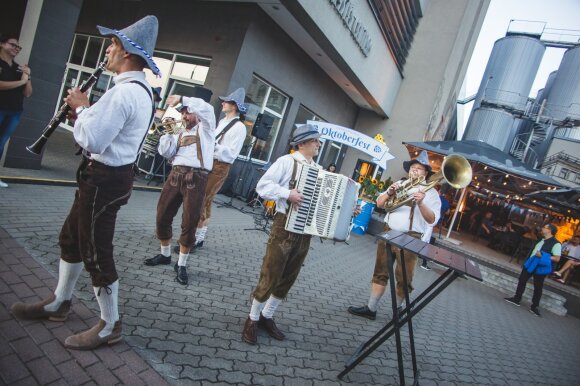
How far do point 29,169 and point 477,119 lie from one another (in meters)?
31.0

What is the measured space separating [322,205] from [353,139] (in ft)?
20.1

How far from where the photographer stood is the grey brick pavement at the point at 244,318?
281 cm

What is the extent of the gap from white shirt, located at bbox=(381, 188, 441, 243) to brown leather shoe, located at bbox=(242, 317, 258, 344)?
7.69 feet

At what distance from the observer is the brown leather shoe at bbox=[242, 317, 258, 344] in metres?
3.11

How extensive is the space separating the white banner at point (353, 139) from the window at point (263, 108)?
1.99m

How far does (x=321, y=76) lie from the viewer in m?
12.6

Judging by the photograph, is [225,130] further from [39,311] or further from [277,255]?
[39,311]

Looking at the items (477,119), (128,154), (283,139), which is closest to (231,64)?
(283,139)

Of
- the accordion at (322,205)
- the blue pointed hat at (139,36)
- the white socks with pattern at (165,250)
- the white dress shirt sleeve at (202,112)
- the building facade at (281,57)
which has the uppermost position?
the building facade at (281,57)

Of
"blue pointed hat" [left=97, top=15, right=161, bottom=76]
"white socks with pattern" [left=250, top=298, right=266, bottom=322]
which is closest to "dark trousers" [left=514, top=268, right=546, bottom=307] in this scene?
"white socks with pattern" [left=250, top=298, right=266, bottom=322]

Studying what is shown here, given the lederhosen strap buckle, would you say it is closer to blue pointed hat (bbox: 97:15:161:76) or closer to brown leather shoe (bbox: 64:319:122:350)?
blue pointed hat (bbox: 97:15:161:76)

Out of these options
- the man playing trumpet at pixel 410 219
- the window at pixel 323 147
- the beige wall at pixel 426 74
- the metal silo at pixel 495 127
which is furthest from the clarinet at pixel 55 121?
the metal silo at pixel 495 127

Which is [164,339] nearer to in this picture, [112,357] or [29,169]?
[112,357]

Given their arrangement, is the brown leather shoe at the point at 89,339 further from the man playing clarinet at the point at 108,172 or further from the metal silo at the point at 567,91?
the metal silo at the point at 567,91
